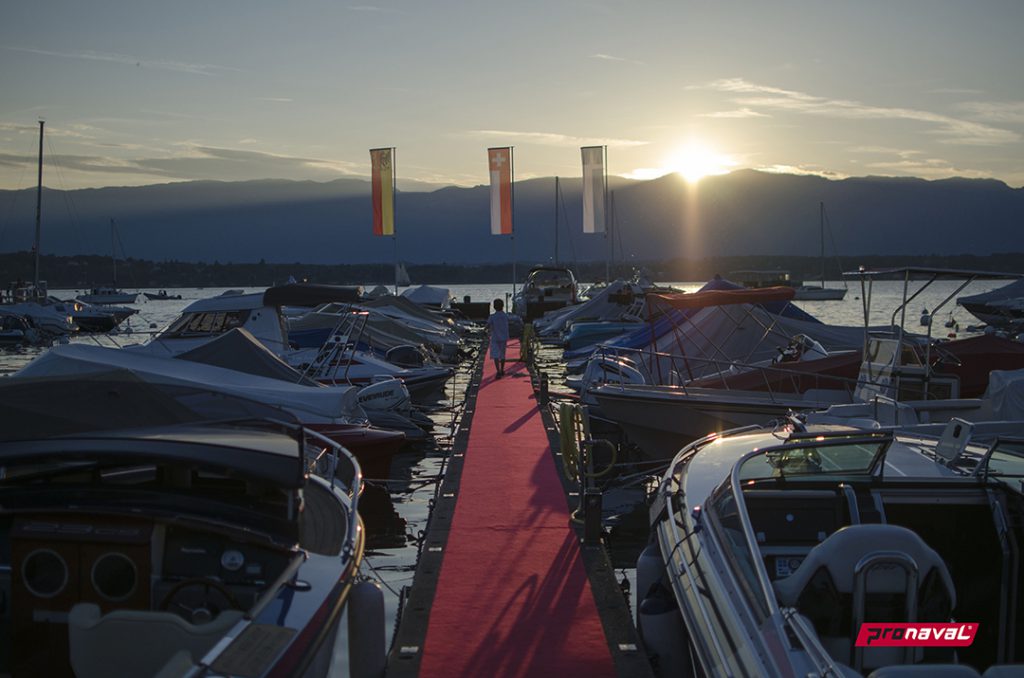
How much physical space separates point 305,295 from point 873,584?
15339 millimetres

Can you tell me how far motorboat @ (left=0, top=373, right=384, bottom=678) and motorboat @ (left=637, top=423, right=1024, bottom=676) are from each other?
6.30 ft

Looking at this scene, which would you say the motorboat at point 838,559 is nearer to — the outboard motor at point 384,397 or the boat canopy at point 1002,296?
the outboard motor at point 384,397

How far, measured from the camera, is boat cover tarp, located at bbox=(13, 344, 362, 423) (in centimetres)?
1049

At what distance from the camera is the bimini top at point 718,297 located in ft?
48.5

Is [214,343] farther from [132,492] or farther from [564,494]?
[132,492]

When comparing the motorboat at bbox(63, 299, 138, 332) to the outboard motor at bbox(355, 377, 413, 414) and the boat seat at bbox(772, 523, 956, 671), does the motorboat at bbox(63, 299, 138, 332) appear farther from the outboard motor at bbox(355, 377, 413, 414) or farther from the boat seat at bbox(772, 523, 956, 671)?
the boat seat at bbox(772, 523, 956, 671)

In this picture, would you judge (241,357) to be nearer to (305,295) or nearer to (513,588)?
(305,295)

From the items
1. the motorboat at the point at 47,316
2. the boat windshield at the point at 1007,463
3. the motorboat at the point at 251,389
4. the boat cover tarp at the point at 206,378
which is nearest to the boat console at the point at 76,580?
the boat windshield at the point at 1007,463

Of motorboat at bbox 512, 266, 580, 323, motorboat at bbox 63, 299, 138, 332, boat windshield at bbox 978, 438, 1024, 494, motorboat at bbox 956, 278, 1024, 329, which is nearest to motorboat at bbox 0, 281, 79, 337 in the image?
motorboat at bbox 63, 299, 138, 332

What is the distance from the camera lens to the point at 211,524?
4828 mm

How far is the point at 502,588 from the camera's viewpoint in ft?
24.3

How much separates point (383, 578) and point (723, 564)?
5097 mm

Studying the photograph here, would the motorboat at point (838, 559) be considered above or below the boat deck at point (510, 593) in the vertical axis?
above

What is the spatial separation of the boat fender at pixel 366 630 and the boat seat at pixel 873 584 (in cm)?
237
